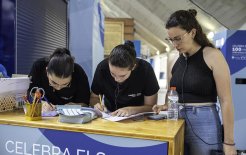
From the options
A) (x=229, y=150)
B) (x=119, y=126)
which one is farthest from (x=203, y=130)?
(x=119, y=126)

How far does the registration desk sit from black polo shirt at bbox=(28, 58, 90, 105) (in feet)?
1.41

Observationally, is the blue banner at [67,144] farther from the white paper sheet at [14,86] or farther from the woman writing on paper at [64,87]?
the woman writing on paper at [64,87]

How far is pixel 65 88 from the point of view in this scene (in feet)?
6.55

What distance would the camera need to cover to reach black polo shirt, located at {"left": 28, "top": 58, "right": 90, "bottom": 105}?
2.00 metres

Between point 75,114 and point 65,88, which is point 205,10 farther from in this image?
point 75,114

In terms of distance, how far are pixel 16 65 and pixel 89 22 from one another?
50.8 inches

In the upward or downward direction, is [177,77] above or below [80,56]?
below

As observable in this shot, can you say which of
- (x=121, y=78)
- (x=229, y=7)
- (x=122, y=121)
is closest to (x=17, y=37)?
(x=121, y=78)

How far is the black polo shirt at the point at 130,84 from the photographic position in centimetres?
190

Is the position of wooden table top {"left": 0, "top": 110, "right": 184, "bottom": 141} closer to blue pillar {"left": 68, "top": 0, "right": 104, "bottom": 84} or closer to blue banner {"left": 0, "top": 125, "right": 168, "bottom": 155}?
blue banner {"left": 0, "top": 125, "right": 168, "bottom": 155}

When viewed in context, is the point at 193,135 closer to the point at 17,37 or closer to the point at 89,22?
the point at 17,37

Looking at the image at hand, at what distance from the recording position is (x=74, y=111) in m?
1.59

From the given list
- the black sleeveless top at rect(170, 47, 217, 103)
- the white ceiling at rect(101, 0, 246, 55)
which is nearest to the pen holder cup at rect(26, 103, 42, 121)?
the black sleeveless top at rect(170, 47, 217, 103)

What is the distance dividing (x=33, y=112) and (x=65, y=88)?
1.59ft
